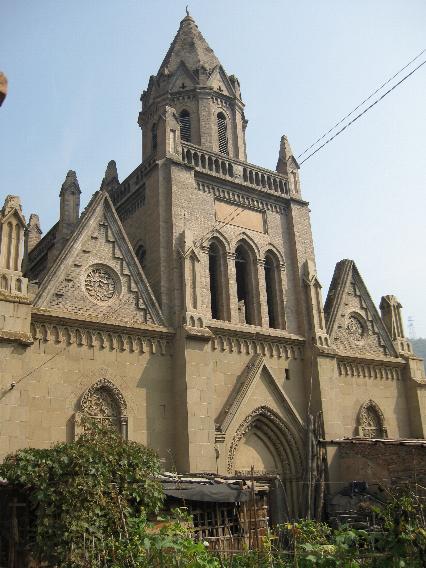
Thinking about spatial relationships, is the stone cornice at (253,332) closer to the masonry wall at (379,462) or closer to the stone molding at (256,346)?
the stone molding at (256,346)

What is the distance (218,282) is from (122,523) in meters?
13.1

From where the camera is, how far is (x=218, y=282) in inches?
943

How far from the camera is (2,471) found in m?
12.7

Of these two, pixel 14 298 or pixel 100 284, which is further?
pixel 100 284

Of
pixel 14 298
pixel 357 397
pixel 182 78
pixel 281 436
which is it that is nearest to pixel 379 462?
pixel 281 436

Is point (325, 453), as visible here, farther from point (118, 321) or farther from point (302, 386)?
point (118, 321)

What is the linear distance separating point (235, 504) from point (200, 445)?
4.19m

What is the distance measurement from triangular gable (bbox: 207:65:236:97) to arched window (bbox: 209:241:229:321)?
805 cm

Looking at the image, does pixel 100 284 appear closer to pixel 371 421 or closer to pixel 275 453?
pixel 275 453

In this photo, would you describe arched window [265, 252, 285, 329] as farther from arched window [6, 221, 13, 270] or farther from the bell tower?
arched window [6, 221, 13, 270]

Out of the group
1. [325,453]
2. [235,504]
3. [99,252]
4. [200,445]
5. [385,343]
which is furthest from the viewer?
[385,343]

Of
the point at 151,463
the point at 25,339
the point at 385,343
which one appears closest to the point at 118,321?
the point at 25,339

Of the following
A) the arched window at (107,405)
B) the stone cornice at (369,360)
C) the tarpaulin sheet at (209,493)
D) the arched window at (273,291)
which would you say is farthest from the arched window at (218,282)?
the tarpaulin sheet at (209,493)

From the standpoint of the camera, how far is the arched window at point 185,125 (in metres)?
26.6
